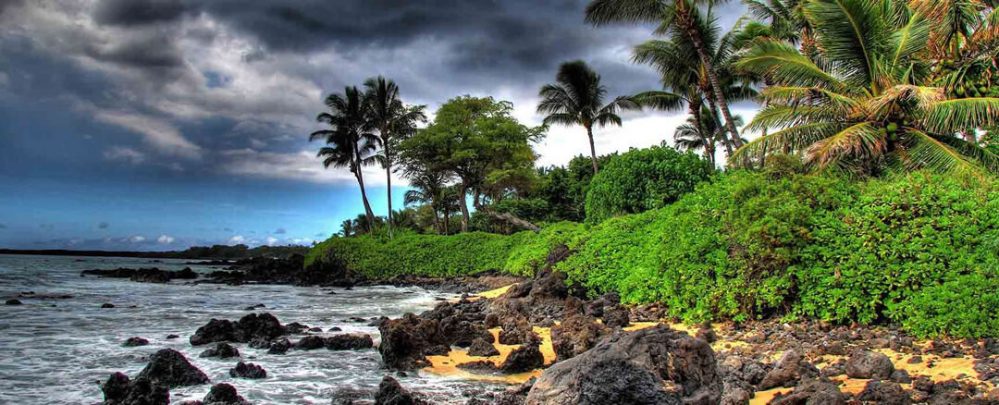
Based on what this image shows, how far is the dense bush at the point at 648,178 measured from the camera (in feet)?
63.2

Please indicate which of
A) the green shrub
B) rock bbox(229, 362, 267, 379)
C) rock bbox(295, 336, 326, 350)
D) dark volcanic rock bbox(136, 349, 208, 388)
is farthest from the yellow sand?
the green shrub

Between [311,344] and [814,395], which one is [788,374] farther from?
[311,344]

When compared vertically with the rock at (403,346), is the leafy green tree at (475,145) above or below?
above

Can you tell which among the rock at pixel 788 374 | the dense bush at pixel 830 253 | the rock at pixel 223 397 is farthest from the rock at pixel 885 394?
the rock at pixel 223 397

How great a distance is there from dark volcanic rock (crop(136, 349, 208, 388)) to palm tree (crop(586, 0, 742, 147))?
56.1ft

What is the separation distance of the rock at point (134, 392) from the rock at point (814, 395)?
19.9ft

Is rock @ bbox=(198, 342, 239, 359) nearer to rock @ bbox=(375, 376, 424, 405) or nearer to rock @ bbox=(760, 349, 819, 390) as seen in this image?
rock @ bbox=(375, 376, 424, 405)

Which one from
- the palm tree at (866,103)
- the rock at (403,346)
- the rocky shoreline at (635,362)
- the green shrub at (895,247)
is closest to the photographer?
the rocky shoreline at (635,362)

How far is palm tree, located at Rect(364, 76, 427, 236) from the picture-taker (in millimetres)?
39719

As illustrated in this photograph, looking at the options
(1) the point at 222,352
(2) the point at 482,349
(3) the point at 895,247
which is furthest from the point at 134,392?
(3) the point at 895,247

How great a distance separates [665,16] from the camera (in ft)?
65.2

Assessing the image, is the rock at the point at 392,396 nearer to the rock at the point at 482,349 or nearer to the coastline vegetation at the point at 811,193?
the rock at the point at 482,349

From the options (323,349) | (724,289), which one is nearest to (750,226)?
(724,289)

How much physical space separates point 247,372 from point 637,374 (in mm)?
5903
